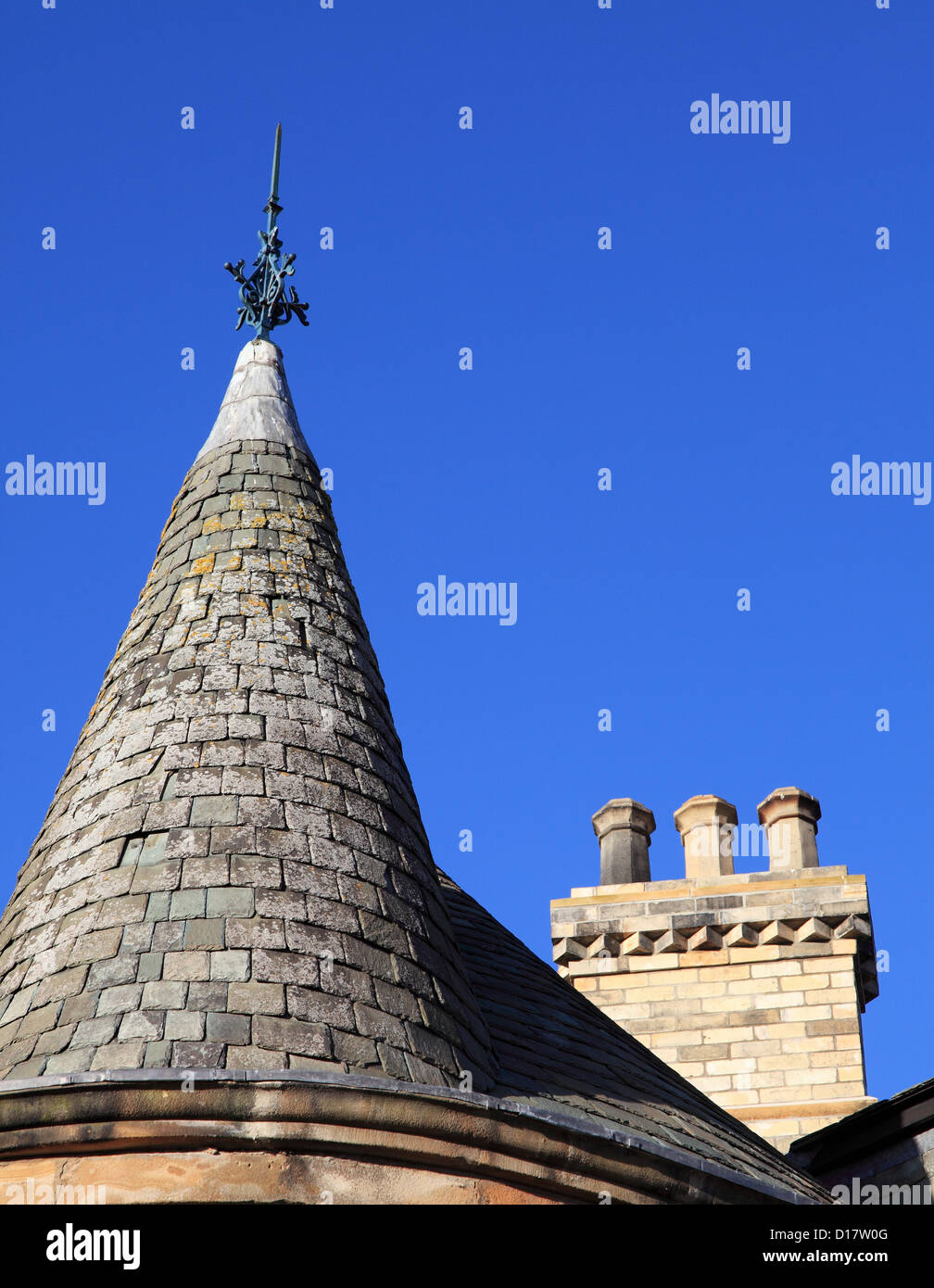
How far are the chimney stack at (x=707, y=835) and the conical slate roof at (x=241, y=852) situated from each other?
273 inches

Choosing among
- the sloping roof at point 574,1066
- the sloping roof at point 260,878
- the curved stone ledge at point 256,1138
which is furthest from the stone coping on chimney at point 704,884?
the curved stone ledge at point 256,1138

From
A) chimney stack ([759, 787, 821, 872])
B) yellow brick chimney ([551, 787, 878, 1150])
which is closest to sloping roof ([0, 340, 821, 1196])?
yellow brick chimney ([551, 787, 878, 1150])

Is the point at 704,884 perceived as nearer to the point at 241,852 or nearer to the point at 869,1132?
the point at 869,1132

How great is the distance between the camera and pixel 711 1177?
7.29 m

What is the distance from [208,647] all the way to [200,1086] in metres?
2.49

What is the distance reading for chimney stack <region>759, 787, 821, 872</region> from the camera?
15062 mm

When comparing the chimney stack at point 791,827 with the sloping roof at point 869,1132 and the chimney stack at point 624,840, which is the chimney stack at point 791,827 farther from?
the sloping roof at point 869,1132

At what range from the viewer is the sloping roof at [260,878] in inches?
266

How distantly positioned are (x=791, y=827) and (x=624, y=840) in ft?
4.62

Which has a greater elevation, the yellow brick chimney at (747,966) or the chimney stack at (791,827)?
the chimney stack at (791,827)

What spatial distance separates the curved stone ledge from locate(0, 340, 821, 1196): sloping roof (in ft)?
0.51

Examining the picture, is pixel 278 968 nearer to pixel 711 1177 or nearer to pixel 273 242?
pixel 711 1177

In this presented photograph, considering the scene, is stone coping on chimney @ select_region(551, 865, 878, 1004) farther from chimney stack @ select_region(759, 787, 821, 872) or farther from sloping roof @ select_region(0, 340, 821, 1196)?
sloping roof @ select_region(0, 340, 821, 1196)
